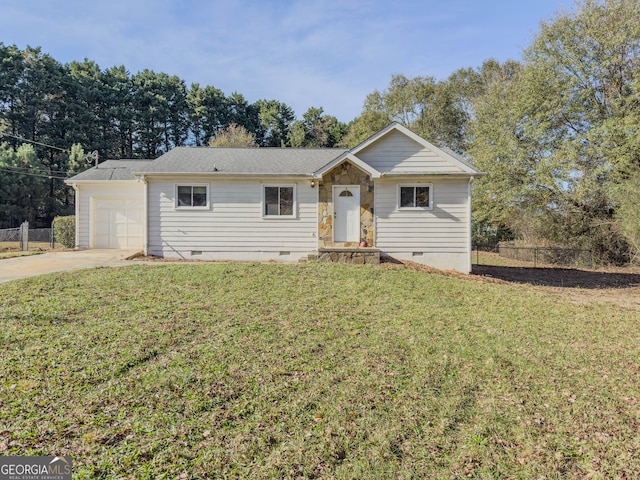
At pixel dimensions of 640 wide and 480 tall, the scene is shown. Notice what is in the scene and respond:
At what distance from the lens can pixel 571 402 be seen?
11.3ft

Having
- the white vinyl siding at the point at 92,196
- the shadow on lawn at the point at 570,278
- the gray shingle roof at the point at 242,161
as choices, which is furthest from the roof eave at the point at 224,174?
the shadow on lawn at the point at 570,278

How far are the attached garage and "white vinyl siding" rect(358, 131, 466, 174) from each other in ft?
31.3

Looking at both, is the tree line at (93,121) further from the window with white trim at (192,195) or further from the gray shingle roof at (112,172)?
the window with white trim at (192,195)

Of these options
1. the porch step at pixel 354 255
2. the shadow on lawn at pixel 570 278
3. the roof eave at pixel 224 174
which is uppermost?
the roof eave at pixel 224 174

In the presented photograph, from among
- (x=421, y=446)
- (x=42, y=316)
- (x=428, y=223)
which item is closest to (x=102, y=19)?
(x=42, y=316)

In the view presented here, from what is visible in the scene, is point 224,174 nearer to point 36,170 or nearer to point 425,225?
point 425,225

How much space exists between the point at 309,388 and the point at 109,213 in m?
14.2

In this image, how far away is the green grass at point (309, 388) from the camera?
256cm

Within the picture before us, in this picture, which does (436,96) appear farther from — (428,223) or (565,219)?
(428,223)

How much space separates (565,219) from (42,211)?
36.7m

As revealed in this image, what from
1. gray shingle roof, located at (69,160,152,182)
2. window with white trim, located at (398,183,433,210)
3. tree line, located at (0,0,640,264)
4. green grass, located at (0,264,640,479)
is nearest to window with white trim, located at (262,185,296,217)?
window with white trim, located at (398,183,433,210)

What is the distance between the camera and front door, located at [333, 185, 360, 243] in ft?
39.1

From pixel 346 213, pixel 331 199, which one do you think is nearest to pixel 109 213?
pixel 331 199

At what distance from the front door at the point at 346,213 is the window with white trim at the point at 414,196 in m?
1.50
